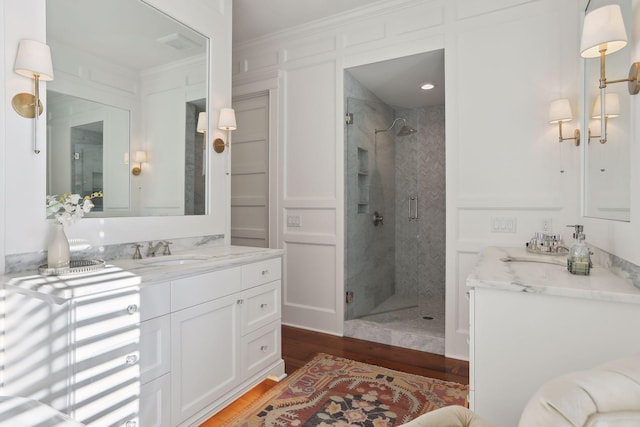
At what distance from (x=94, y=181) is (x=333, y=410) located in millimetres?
1886

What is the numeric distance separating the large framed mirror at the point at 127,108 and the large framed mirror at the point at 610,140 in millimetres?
2423

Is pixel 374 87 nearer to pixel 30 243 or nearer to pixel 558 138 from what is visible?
pixel 558 138

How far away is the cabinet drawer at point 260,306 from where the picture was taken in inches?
85.2

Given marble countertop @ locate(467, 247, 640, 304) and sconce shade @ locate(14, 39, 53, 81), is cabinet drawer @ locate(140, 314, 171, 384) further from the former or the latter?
marble countertop @ locate(467, 247, 640, 304)

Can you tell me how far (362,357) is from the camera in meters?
2.83

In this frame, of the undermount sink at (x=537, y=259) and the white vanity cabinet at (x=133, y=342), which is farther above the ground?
the undermount sink at (x=537, y=259)

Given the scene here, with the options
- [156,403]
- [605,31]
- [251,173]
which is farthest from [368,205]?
[156,403]

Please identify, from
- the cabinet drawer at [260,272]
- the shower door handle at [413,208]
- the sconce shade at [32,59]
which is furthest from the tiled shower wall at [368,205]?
the sconce shade at [32,59]

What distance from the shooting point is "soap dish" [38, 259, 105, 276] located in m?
1.52

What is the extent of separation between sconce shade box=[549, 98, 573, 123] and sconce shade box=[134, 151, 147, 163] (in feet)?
8.83

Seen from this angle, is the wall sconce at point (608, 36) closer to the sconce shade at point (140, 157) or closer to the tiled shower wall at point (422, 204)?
the sconce shade at point (140, 157)

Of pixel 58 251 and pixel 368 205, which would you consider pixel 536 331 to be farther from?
pixel 368 205

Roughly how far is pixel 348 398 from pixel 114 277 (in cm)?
153

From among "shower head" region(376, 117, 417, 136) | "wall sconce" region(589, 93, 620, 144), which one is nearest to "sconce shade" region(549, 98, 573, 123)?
"wall sconce" region(589, 93, 620, 144)
